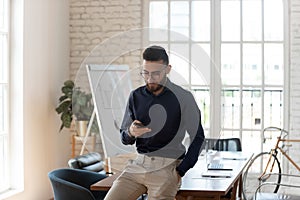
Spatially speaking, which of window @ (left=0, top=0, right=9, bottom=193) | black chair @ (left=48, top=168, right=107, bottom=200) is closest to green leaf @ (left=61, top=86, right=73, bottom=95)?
window @ (left=0, top=0, right=9, bottom=193)

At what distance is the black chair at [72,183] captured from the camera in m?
3.66

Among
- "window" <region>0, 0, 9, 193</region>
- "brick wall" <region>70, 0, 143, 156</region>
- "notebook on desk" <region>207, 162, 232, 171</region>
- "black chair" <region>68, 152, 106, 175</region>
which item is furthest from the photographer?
"brick wall" <region>70, 0, 143, 156</region>

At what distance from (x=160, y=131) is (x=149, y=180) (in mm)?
289

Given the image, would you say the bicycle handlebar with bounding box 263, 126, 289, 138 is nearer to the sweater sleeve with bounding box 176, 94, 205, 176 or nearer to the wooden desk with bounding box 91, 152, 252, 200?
the wooden desk with bounding box 91, 152, 252, 200

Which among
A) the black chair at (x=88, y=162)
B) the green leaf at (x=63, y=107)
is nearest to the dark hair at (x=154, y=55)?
the black chair at (x=88, y=162)

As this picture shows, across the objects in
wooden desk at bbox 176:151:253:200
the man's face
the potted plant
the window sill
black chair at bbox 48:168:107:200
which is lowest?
the window sill

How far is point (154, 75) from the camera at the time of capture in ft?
9.41

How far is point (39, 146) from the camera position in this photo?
6.08m

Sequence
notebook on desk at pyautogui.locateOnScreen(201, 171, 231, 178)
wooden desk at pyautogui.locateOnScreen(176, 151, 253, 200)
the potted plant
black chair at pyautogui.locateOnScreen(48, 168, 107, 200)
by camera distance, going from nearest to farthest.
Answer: wooden desk at pyautogui.locateOnScreen(176, 151, 253, 200) → black chair at pyautogui.locateOnScreen(48, 168, 107, 200) → notebook on desk at pyautogui.locateOnScreen(201, 171, 231, 178) → the potted plant

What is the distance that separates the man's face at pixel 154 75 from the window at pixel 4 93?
3.03 metres

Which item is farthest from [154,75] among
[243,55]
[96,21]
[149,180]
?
[96,21]

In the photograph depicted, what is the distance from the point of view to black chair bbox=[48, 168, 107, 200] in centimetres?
366

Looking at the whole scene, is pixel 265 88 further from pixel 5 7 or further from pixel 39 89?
pixel 5 7

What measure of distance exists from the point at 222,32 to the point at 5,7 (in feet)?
8.83
